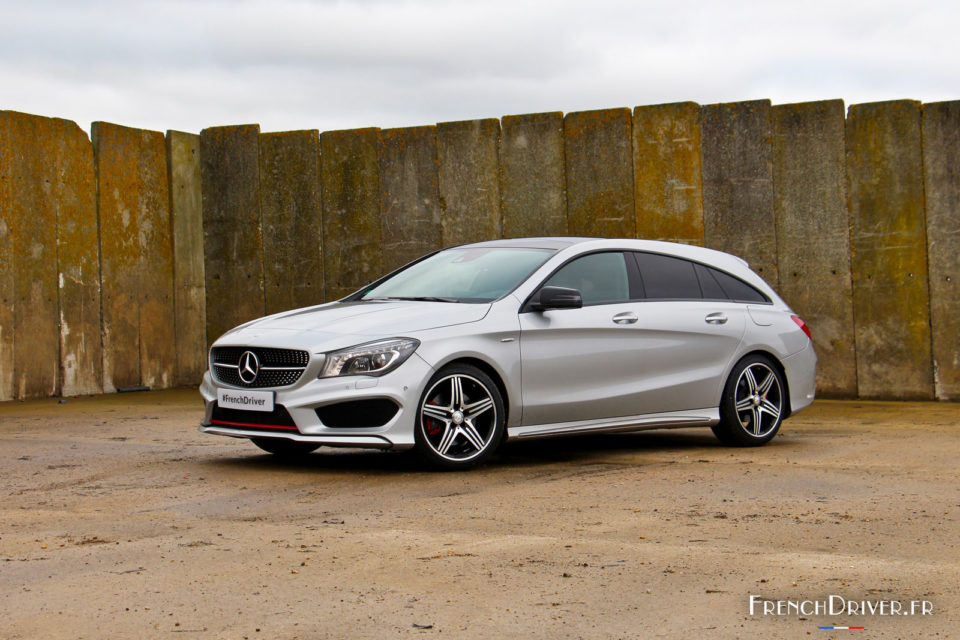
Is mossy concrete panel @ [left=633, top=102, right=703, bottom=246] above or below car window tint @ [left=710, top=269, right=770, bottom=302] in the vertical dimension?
above

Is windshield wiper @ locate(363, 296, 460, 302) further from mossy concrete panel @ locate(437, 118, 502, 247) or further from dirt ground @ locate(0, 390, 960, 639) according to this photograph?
mossy concrete panel @ locate(437, 118, 502, 247)

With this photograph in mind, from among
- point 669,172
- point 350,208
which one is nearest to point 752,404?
point 669,172

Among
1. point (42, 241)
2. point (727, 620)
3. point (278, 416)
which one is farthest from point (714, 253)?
point (42, 241)

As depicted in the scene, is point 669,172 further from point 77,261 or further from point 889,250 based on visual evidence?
point 77,261

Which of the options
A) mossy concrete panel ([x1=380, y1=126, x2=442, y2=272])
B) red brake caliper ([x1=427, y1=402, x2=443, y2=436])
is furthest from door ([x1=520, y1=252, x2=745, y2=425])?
mossy concrete panel ([x1=380, y1=126, x2=442, y2=272])

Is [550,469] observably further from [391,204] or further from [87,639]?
[391,204]

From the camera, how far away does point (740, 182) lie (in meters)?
13.0

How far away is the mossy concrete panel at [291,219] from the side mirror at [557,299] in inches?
270

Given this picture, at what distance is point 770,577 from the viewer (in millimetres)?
4535

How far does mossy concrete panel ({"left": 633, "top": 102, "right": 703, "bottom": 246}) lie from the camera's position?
43.1 feet

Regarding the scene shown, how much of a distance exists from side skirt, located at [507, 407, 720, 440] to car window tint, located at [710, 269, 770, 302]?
3.12 ft

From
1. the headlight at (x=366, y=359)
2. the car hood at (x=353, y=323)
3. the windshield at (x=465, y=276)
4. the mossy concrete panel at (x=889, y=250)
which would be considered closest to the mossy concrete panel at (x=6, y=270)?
the windshield at (x=465, y=276)

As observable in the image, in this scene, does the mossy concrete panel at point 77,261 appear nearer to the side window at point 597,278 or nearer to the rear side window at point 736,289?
the side window at point 597,278

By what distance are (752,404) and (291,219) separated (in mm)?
7131
